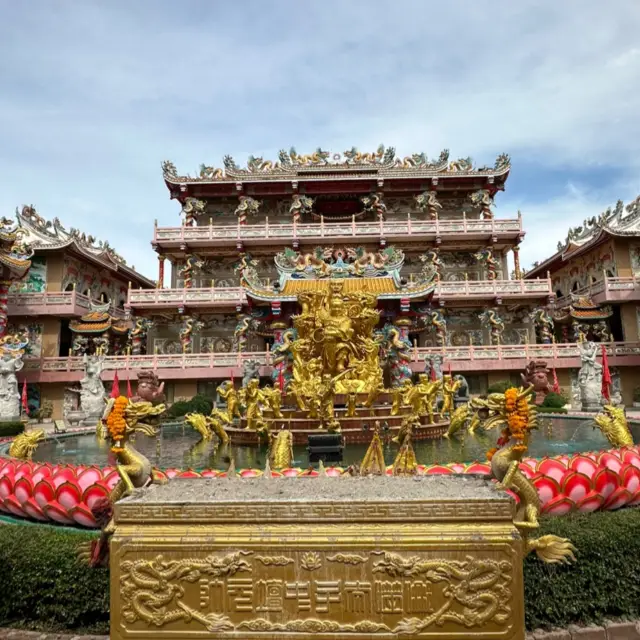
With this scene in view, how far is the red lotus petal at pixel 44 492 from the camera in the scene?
4.34 meters

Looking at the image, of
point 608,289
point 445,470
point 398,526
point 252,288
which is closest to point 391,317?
point 252,288

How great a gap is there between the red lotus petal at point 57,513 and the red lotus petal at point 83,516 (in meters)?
0.08

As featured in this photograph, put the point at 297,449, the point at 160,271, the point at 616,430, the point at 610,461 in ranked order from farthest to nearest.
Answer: the point at 160,271
the point at 297,449
the point at 616,430
the point at 610,461

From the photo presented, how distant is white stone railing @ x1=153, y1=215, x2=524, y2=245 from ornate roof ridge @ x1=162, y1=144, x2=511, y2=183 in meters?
3.17

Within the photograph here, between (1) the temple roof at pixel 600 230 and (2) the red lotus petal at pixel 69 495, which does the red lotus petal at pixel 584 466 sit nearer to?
(2) the red lotus petal at pixel 69 495

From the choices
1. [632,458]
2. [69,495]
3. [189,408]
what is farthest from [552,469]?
[189,408]

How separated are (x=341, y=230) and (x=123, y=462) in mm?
23317

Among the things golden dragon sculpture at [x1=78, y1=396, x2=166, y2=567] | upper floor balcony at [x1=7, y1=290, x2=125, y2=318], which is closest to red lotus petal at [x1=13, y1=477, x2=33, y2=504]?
golden dragon sculpture at [x1=78, y1=396, x2=166, y2=567]

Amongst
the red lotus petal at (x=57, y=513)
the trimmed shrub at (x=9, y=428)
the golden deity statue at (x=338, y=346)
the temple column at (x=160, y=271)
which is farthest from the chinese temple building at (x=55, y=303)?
the red lotus petal at (x=57, y=513)

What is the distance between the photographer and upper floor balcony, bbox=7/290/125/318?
24344mm

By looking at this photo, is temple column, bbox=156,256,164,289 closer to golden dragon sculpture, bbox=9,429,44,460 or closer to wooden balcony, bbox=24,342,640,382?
wooden balcony, bbox=24,342,640,382

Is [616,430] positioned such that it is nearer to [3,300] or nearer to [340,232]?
[340,232]

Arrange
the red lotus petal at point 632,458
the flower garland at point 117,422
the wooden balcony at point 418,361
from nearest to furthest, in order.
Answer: the flower garland at point 117,422, the red lotus petal at point 632,458, the wooden balcony at point 418,361

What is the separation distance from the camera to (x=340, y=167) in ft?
88.6
